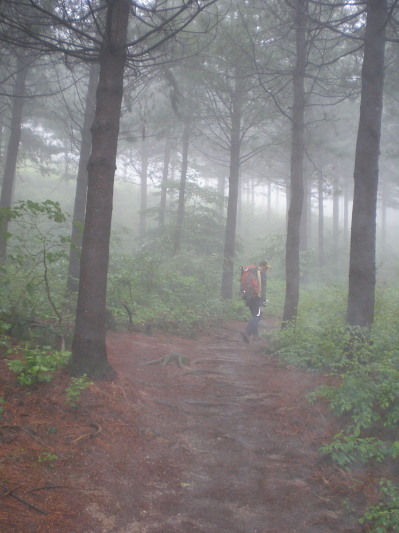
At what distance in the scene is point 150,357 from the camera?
26.0 feet

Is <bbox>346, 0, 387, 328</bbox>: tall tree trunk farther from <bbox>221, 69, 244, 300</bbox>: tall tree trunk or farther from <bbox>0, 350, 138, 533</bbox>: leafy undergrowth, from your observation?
<bbox>221, 69, 244, 300</bbox>: tall tree trunk

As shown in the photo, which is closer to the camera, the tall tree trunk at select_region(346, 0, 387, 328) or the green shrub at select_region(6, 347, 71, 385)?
the green shrub at select_region(6, 347, 71, 385)

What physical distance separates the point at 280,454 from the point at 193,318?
723 centimetres

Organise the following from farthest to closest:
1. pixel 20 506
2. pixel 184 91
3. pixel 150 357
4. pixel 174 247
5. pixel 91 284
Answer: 1. pixel 174 247
2. pixel 184 91
3. pixel 150 357
4. pixel 91 284
5. pixel 20 506

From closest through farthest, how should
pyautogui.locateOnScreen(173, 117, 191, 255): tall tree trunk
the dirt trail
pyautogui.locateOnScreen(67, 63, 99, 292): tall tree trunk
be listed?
the dirt trail → pyautogui.locateOnScreen(67, 63, 99, 292): tall tree trunk → pyautogui.locateOnScreen(173, 117, 191, 255): tall tree trunk

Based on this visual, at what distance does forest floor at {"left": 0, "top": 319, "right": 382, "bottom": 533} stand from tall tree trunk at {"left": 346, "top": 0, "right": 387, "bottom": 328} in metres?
2.01

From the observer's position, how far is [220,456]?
4.55 m

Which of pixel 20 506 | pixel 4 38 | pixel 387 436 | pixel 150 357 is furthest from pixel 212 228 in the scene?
pixel 20 506

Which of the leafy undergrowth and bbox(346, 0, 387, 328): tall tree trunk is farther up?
bbox(346, 0, 387, 328): tall tree trunk

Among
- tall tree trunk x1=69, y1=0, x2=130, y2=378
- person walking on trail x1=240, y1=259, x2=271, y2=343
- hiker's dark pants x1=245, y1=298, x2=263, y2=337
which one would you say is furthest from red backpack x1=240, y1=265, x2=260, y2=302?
tall tree trunk x1=69, y1=0, x2=130, y2=378

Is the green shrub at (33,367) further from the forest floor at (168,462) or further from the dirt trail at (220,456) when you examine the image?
the dirt trail at (220,456)

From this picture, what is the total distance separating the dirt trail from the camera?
3.40m

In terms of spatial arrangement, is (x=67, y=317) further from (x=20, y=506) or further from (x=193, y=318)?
(x=20, y=506)

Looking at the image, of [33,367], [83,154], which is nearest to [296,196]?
[83,154]
